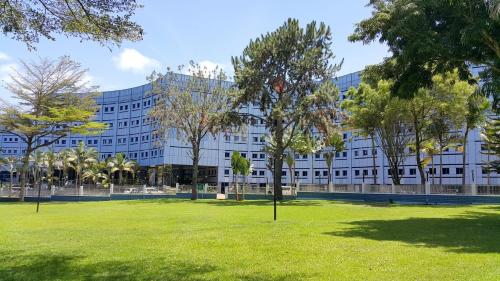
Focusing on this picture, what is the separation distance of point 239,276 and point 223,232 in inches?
252

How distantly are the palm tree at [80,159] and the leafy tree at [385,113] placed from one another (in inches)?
1793

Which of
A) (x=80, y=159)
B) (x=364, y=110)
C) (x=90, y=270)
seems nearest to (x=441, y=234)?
(x=90, y=270)

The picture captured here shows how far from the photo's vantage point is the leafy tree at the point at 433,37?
16528 millimetres

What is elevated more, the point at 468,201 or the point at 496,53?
the point at 496,53

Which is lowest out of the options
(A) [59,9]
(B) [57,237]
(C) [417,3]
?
(B) [57,237]

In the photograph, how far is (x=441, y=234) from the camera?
14.4 m

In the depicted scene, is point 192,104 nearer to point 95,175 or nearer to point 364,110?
point 364,110

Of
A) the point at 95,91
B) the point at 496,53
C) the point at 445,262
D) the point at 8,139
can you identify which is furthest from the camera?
the point at 8,139

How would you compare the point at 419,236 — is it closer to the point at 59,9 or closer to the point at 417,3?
the point at 417,3

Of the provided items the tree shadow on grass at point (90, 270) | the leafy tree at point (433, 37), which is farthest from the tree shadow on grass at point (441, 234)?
the tree shadow on grass at point (90, 270)

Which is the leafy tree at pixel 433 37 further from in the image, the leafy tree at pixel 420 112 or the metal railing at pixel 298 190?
the metal railing at pixel 298 190

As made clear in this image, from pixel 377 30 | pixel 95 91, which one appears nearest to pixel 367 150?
pixel 95 91

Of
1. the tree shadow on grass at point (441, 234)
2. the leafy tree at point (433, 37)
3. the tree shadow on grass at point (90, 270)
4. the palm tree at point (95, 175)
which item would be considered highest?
the leafy tree at point (433, 37)

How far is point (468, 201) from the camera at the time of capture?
35.8 metres
